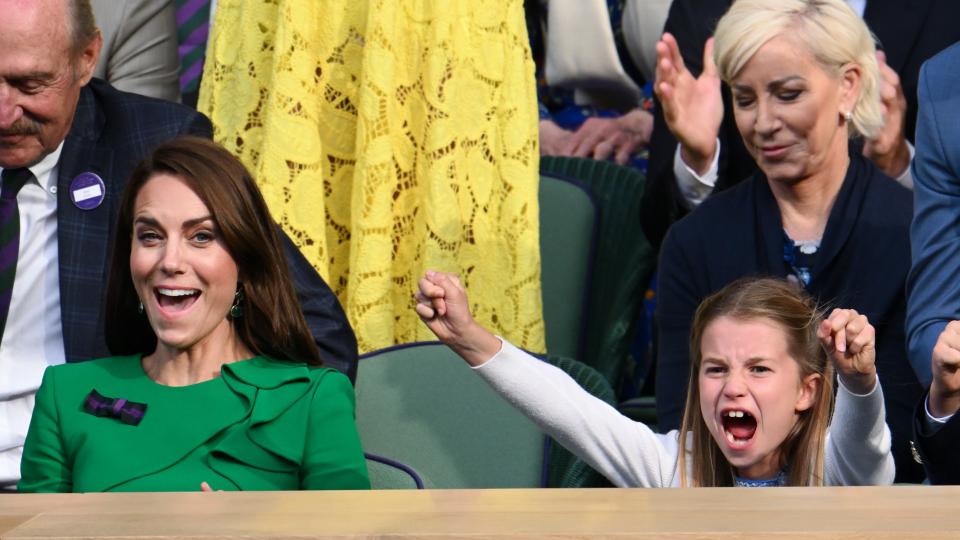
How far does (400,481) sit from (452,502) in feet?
3.70

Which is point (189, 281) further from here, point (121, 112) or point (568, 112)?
point (568, 112)

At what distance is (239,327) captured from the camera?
8.95 ft

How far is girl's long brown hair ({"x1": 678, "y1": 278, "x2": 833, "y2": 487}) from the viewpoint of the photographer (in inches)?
108

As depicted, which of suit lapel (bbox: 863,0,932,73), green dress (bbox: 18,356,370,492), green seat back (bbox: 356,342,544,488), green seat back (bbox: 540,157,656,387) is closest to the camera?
green dress (bbox: 18,356,370,492)

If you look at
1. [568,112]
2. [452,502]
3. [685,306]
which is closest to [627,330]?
[685,306]

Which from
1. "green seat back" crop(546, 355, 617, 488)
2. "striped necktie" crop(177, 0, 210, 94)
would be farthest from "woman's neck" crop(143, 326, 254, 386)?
"striped necktie" crop(177, 0, 210, 94)

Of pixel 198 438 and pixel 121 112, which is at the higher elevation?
pixel 121 112

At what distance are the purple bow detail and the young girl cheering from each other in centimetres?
49

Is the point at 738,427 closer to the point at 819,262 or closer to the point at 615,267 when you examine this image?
the point at 819,262

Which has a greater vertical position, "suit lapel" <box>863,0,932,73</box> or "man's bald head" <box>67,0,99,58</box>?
"suit lapel" <box>863,0,932,73</box>

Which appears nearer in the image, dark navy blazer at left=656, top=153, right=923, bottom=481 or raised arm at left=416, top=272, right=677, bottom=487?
raised arm at left=416, top=272, right=677, bottom=487

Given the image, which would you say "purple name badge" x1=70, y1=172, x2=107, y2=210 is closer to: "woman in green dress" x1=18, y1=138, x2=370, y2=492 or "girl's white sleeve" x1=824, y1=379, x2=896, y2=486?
"woman in green dress" x1=18, y1=138, x2=370, y2=492

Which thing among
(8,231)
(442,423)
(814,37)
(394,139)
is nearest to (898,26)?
(814,37)

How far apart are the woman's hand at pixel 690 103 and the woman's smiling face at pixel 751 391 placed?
86 centimetres
